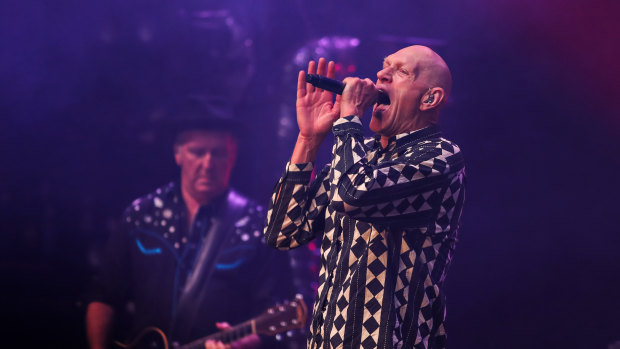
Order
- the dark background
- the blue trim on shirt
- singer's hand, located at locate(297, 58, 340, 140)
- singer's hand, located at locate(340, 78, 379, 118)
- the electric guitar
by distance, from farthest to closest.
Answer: the blue trim on shirt → the electric guitar → the dark background → singer's hand, located at locate(297, 58, 340, 140) → singer's hand, located at locate(340, 78, 379, 118)

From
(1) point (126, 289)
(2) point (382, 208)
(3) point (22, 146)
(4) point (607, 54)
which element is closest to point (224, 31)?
(3) point (22, 146)

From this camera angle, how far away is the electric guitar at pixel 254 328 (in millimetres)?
3174

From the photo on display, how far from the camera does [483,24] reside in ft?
10.4

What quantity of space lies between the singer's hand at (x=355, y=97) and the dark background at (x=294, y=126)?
5.40 ft

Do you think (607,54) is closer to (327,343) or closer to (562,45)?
(562,45)

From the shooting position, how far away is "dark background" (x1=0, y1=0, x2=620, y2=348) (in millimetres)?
3039

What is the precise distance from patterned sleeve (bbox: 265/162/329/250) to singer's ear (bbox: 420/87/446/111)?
35 centimetres

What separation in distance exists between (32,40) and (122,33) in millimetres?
505

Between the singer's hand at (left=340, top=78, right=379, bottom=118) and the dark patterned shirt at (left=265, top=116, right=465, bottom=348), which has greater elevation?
the singer's hand at (left=340, top=78, right=379, bottom=118)

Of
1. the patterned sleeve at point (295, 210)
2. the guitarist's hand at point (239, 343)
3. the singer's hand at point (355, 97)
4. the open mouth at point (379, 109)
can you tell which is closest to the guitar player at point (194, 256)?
the guitarist's hand at point (239, 343)

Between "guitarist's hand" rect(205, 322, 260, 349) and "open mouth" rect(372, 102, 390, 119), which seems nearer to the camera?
"open mouth" rect(372, 102, 390, 119)

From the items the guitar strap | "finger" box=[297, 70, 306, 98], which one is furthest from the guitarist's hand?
"finger" box=[297, 70, 306, 98]

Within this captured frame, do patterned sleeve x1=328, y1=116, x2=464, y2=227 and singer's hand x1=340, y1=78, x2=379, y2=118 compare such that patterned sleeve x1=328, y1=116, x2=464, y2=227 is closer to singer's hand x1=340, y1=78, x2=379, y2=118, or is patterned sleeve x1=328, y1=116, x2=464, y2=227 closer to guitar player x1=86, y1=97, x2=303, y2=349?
singer's hand x1=340, y1=78, x2=379, y2=118

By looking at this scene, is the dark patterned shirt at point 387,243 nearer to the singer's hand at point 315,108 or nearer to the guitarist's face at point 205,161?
the singer's hand at point 315,108
